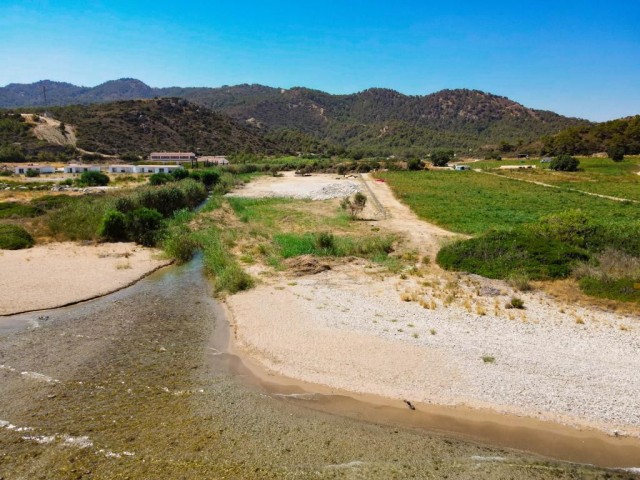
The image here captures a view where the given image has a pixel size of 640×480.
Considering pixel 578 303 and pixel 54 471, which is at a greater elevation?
pixel 578 303

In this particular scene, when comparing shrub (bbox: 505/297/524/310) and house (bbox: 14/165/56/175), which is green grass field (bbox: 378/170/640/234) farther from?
house (bbox: 14/165/56/175)

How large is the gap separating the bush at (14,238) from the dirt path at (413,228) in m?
24.6

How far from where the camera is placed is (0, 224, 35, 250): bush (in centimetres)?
2645

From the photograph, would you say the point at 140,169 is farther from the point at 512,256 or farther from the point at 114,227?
the point at 512,256

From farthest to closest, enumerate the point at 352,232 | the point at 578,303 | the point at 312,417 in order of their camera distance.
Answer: the point at 352,232 → the point at 578,303 → the point at 312,417

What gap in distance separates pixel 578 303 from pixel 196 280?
17.8 m

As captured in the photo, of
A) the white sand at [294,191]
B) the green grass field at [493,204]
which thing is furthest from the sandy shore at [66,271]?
the white sand at [294,191]

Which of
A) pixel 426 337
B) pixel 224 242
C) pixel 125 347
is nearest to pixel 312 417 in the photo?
pixel 426 337

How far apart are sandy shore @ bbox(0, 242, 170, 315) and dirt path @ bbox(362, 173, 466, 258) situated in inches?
630

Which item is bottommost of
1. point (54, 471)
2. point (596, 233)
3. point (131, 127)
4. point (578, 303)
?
point (54, 471)

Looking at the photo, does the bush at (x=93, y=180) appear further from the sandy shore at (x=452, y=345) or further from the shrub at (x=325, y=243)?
the sandy shore at (x=452, y=345)

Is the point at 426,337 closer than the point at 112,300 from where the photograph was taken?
Yes

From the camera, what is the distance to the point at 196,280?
74.4 feet

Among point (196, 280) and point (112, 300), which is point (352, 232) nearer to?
point (196, 280)
